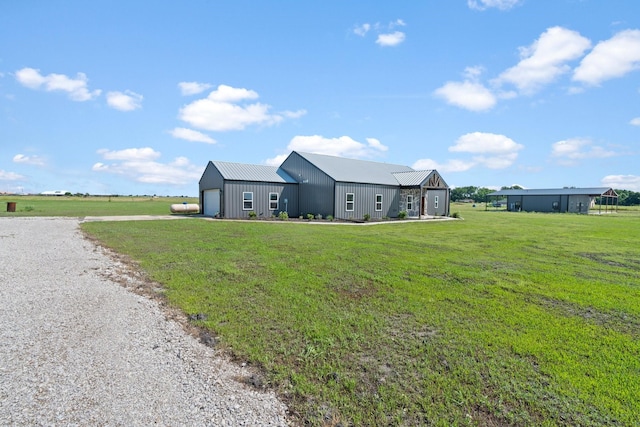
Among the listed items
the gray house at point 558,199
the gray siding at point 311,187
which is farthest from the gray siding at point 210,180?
the gray house at point 558,199

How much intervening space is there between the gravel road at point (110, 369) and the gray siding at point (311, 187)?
19183 mm

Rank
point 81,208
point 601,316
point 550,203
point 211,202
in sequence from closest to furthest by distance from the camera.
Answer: point 601,316 < point 211,202 < point 81,208 < point 550,203

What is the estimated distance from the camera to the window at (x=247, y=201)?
25.0 meters

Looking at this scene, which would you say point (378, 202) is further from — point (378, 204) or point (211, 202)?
point (211, 202)

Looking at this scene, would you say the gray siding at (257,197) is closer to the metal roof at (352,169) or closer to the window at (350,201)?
the metal roof at (352,169)

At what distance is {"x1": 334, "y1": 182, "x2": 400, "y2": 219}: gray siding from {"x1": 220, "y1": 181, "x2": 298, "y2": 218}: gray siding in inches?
179

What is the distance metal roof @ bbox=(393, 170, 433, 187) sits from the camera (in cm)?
2738

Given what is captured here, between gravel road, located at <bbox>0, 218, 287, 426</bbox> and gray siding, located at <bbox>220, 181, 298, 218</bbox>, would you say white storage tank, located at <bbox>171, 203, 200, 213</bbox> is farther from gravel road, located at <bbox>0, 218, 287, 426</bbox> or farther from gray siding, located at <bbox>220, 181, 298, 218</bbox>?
gravel road, located at <bbox>0, 218, 287, 426</bbox>

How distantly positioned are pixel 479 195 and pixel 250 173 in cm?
9870

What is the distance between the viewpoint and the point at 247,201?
2512 centimetres

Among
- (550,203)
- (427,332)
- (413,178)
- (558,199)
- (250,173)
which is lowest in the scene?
(427,332)

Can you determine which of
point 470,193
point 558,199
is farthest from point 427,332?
point 470,193

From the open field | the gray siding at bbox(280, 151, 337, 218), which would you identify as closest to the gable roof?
the gray siding at bbox(280, 151, 337, 218)

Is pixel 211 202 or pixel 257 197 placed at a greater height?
pixel 257 197
